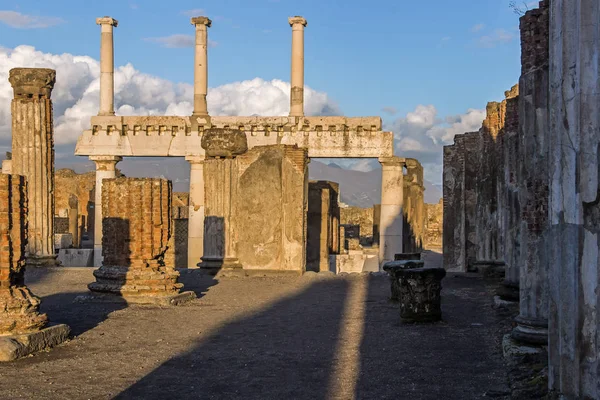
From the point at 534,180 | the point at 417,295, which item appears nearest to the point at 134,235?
the point at 417,295

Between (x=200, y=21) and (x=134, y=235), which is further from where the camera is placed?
(x=200, y=21)

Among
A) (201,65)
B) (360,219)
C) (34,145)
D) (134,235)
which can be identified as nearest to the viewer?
(134,235)

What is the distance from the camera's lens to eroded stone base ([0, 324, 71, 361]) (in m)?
6.62

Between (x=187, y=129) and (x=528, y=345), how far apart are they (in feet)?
64.2

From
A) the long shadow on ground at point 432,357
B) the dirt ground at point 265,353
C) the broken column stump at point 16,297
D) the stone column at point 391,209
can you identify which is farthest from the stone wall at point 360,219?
the broken column stump at point 16,297

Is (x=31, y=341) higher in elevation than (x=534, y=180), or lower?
lower

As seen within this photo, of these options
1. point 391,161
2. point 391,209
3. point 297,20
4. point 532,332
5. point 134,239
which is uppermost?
point 297,20

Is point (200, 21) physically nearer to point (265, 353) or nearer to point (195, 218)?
point (195, 218)

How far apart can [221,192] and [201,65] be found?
438 inches

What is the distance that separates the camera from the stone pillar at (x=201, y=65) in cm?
2547

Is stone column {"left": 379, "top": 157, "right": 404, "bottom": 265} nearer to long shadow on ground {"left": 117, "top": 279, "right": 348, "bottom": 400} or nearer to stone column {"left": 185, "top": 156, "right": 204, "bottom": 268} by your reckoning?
stone column {"left": 185, "top": 156, "right": 204, "bottom": 268}

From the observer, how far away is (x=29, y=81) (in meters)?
16.4

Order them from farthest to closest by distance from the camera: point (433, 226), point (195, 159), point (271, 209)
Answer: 1. point (433, 226)
2. point (195, 159)
3. point (271, 209)

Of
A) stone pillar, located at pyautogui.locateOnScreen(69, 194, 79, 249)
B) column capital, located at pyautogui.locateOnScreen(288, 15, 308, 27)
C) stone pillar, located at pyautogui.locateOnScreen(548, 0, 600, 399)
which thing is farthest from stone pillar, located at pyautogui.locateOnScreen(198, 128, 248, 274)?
stone pillar, located at pyautogui.locateOnScreen(69, 194, 79, 249)
